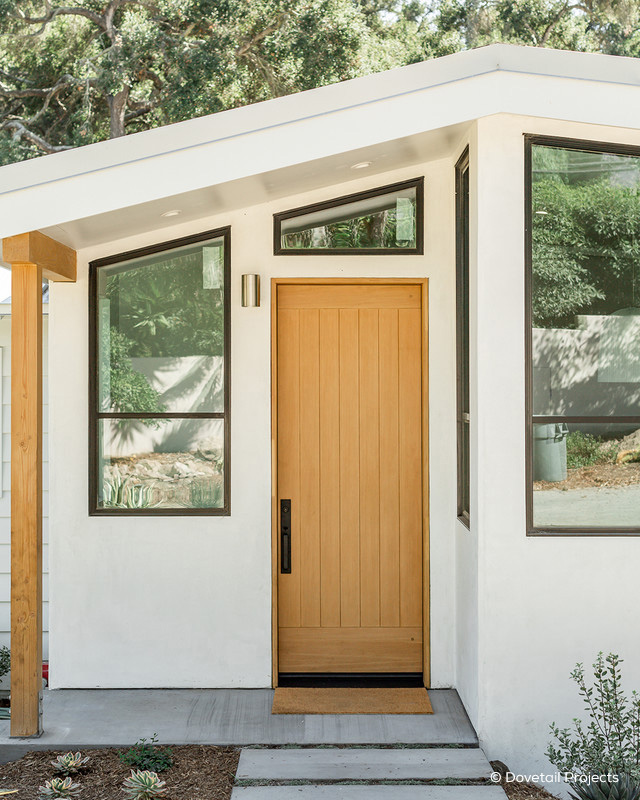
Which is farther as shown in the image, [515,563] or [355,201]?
[355,201]

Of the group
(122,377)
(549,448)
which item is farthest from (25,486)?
(549,448)

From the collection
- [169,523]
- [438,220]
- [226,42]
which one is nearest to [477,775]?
[169,523]

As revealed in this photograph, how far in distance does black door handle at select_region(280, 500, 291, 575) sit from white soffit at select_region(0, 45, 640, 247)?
6.37 feet

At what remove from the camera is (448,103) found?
366cm

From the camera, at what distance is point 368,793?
342 cm

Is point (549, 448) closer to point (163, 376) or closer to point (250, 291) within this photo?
point (250, 291)

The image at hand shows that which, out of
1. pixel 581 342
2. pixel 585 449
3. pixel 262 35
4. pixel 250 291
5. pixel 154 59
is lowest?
pixel 585 449

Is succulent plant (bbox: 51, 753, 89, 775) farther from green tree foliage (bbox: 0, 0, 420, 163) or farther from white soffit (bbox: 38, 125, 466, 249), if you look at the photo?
green tree foliage (bbox: 0, 0, 420, 163)

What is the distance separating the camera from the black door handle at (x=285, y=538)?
15.5 feet

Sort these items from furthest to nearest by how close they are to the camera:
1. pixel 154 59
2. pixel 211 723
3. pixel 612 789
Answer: pixel 154 59 → pixel 211 723 → pixel 612 789

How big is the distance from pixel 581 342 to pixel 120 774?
9.60 ft

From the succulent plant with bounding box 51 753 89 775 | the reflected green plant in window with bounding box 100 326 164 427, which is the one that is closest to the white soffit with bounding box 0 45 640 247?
the reflected green plant in window with bounding box 100 326 164 427

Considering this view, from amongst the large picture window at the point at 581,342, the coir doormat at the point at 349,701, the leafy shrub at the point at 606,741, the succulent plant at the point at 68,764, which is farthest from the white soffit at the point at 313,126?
the coir doormat at the point at 349,701

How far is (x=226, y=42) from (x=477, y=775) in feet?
36.5
